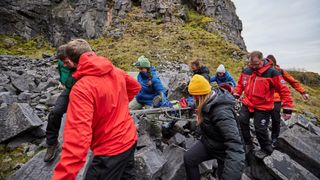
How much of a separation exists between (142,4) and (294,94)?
65.9ft

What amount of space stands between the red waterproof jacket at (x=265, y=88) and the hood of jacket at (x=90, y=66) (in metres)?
3.99

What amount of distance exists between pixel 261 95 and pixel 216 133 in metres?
2.27

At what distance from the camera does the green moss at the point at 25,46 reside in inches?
1084

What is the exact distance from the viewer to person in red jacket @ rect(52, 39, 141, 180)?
2.71 m

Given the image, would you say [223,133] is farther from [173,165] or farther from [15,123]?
[15,123]

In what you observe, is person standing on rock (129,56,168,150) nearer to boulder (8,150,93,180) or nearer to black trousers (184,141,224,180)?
black trousers (184,141,224,180)

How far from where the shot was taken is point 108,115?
319 centimetres

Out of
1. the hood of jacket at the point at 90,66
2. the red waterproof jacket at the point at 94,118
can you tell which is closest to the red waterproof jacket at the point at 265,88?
the red waterproof jacket at the point at 94,118

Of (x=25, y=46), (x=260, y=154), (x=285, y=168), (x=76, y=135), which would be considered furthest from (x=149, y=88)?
(x=25, y=46)

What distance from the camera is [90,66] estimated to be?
304 centimetres

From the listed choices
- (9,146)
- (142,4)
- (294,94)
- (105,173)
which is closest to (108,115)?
(105,173)

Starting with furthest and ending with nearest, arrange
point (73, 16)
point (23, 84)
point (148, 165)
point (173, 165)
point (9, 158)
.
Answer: point (73, 16), point (23, 84), point (9, 158), point (173, 165), point (148, 165)

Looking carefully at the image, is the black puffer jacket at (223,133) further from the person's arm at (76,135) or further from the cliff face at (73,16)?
the cliff face at (73,16)

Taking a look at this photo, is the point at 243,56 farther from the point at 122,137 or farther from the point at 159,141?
the point at 122,137
